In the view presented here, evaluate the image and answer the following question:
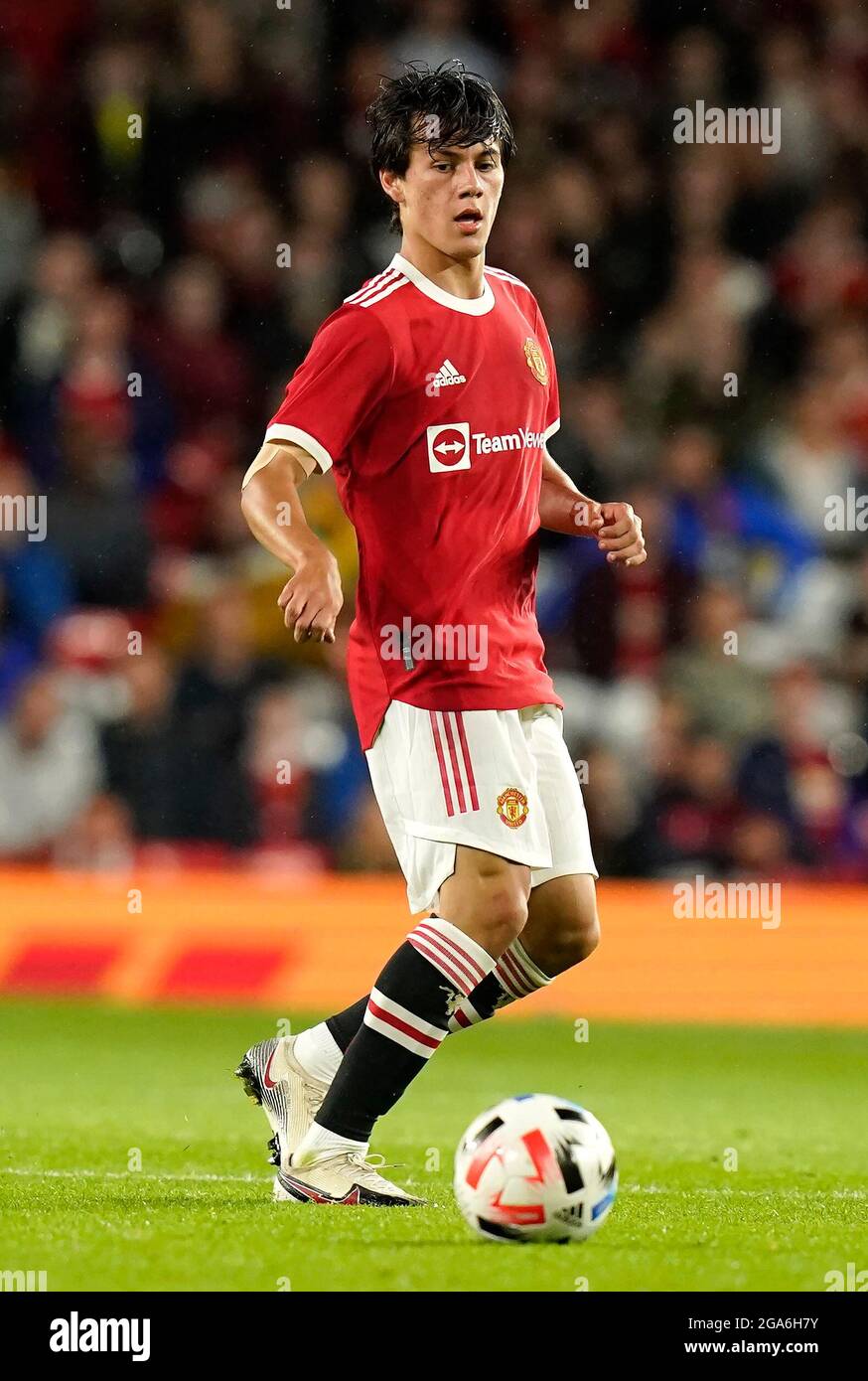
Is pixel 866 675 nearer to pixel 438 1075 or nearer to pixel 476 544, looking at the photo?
pixel 438 1075

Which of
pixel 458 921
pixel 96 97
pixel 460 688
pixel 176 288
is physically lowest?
pixel 458 921

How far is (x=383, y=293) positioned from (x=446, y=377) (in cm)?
25

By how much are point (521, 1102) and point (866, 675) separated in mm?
7141

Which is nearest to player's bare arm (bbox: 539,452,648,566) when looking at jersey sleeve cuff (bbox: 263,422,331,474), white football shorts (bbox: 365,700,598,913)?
white football shorts (bbox: 365,700,598,913)

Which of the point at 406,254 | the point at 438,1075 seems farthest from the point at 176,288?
the point at 406,254

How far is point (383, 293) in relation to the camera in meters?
5.04

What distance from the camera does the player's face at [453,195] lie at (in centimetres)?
504

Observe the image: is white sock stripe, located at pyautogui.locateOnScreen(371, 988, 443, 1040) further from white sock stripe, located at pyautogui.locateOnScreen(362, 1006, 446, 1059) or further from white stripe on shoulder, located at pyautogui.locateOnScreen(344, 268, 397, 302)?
white stripe on shoulder, located at pyautogui.locateOnScreen(344, 268, 397, 302)

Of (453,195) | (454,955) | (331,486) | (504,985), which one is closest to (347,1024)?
(504,985)

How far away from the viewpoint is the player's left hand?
525cm

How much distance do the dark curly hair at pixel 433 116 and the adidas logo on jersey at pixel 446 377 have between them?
0.51 meters

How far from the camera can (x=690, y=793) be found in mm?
10398

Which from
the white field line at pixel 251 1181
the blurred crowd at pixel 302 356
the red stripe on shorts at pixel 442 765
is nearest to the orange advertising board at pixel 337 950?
the blurred crowd at pixel 302 356

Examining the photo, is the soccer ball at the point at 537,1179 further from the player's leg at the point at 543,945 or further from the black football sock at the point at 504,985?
Result: the black football sock at the point at 504,985
